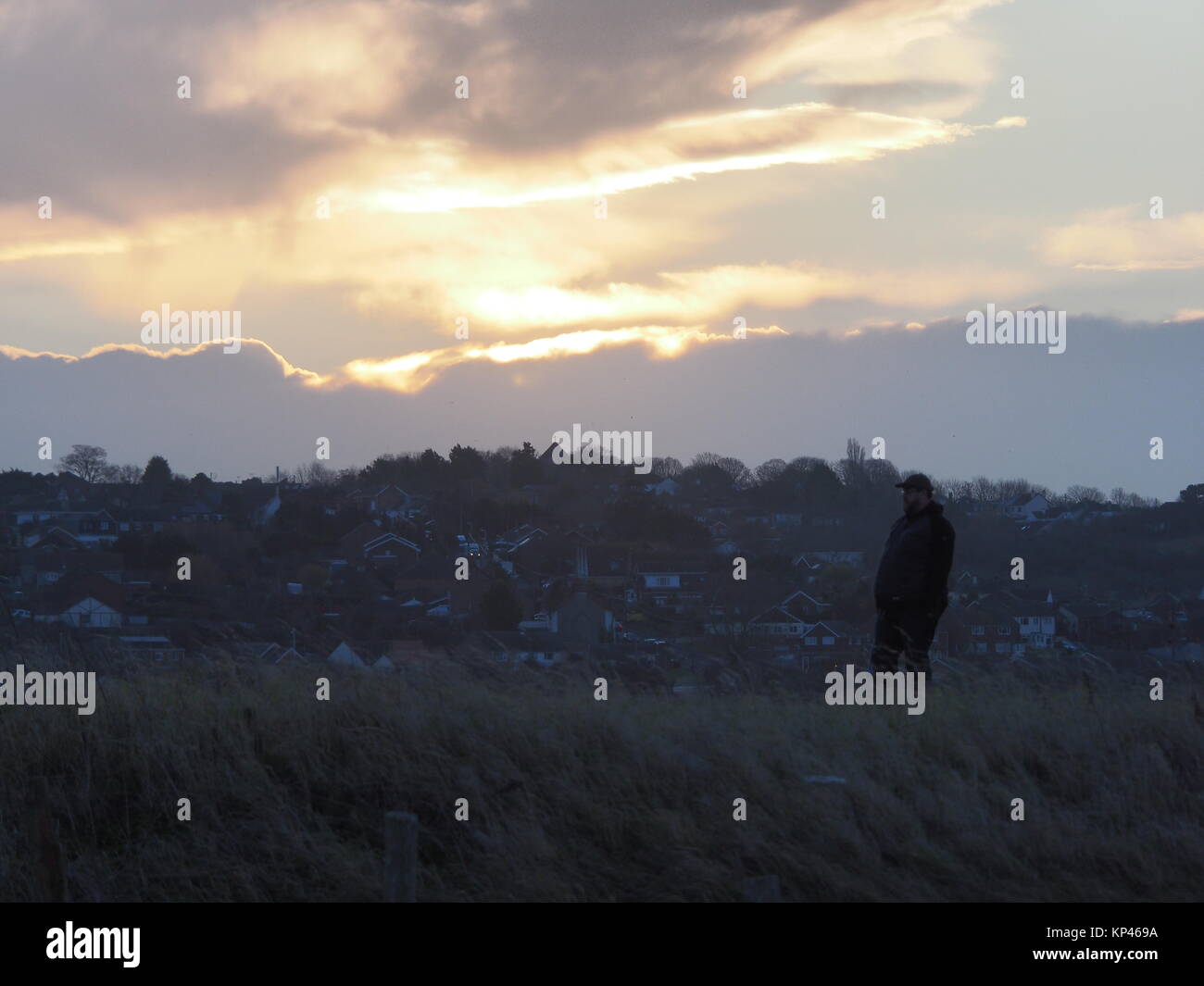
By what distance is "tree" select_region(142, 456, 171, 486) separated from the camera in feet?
88.5

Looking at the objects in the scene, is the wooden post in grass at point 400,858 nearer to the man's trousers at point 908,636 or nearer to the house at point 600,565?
the man's trousers at point 908,636

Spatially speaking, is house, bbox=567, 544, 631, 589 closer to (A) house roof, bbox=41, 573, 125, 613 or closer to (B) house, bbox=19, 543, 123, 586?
(B) house, bbox=19, 543, 123, 586

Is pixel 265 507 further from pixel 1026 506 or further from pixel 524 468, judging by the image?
pixel 1026 506

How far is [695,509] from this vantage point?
28000mm

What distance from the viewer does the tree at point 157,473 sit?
26961mm

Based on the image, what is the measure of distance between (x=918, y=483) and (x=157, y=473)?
23.7 metres

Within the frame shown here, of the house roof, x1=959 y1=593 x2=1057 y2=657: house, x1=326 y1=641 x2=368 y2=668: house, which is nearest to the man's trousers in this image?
x1=959 y1=593 x2=1057 y2=657: house

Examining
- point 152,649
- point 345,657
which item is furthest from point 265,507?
point 345,657

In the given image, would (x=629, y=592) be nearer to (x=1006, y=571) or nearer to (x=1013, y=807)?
(x=1006, y=571)

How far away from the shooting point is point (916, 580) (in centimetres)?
913

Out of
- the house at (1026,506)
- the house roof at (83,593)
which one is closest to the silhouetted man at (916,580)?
the house roof at (83,593)

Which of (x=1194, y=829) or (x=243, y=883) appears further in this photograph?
(x=1194, y=829)
